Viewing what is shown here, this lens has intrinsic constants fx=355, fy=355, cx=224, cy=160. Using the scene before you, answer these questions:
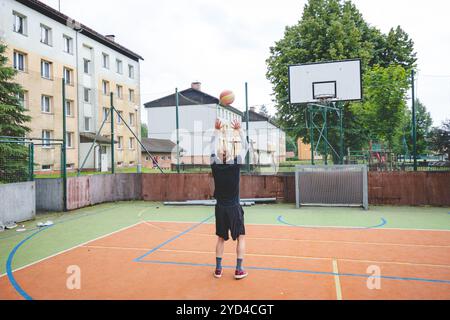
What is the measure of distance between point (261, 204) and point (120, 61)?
1048 inches

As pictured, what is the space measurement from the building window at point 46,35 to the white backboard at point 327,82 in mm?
20081

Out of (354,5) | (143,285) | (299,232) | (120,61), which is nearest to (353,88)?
(299,232)

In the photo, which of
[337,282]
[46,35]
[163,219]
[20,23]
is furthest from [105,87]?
[337,282]

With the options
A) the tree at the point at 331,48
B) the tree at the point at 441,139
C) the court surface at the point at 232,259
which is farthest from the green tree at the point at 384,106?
the court surface at the point at 232,259

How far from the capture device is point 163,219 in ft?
34.1

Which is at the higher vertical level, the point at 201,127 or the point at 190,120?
the point at 190,120

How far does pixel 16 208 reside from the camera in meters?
9.98

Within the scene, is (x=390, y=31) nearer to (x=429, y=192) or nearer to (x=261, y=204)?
(x=429, y=192)

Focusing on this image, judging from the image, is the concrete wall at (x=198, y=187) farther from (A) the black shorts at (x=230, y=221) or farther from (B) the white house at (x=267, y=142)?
(A) the black shorts at (x=230, y=221)

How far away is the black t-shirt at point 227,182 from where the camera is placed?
488cm

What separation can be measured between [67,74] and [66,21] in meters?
3.98

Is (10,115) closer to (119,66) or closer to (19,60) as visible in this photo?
(19,60)

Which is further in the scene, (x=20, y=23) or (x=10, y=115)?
(x=20, y=23)

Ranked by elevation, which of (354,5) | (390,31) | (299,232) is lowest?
(299,232)
